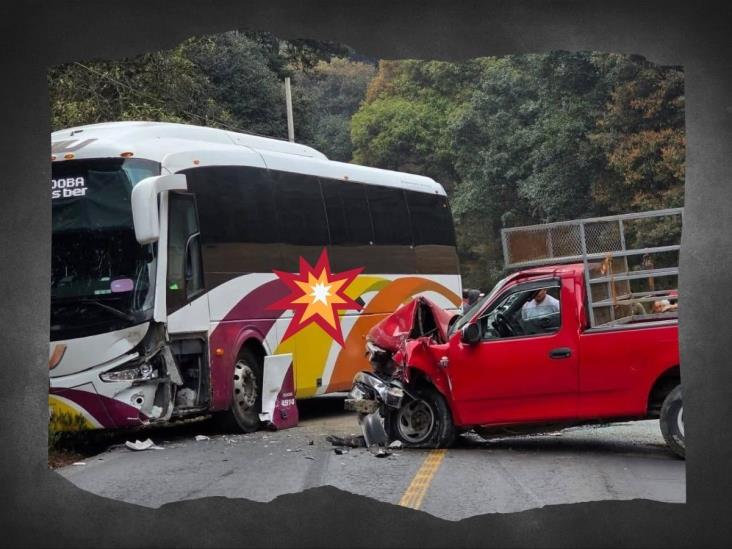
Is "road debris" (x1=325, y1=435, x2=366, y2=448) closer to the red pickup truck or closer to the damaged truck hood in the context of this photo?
the red pickup truck

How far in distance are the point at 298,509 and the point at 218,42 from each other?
153 inches

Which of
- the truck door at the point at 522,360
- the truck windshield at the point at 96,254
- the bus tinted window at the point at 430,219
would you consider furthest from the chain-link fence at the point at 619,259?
the bus tinted window at the point at 430,219

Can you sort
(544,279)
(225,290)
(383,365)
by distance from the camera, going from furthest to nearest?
(225,290)
(383,365)
(544,279)

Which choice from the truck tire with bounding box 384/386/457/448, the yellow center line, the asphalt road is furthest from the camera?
the truck tire with bounding box 384/386/457/448

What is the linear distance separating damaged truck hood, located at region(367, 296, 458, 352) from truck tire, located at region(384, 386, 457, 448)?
51cm

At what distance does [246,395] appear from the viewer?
12.3 metres

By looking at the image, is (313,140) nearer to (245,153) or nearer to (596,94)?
(245,153)

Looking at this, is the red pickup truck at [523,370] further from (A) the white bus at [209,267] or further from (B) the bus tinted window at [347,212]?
(B) the bus tinted window at [347,212]

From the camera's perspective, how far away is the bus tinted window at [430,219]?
48.2ft

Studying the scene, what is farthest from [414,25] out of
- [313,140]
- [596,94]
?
[313,140]

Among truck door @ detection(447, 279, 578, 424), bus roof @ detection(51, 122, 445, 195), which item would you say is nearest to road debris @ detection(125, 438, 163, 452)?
bus roof @ detection(51, 122, 445, 195)

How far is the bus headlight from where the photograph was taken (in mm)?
10750

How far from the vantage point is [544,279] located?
10.0m

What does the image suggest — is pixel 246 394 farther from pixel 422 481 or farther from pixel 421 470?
pixel 422 481
